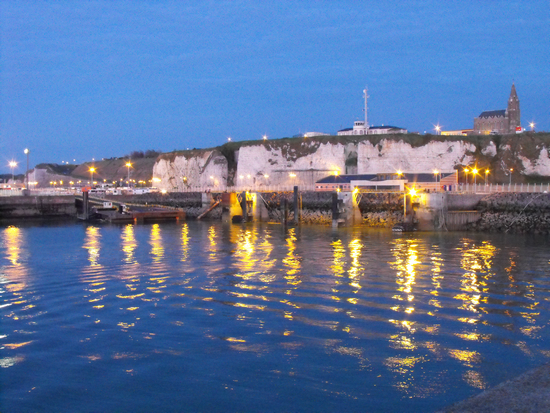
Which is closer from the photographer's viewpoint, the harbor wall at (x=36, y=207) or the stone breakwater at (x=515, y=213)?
the stone breakwater at (x=515, y=213)

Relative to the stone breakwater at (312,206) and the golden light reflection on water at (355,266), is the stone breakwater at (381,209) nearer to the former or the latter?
the stone breakwater at (312,206)

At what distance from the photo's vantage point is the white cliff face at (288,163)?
78000mm

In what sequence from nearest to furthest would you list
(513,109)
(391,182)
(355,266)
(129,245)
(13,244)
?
(355,266), (129,245), (13,244), (391,182), (513,109)

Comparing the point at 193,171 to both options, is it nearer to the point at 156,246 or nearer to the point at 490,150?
the point at 490,150

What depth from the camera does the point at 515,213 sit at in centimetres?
4134

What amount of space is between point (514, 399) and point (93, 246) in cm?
2862

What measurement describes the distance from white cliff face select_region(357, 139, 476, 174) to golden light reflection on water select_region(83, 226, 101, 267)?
44922mm

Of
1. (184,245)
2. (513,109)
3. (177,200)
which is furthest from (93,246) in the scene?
(513,109)

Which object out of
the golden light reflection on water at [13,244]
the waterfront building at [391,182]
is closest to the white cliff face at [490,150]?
the waterfront building at [391,182]

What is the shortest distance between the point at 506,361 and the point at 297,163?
70.1 metres

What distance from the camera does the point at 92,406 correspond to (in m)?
9.40

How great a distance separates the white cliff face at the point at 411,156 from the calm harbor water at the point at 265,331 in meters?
50.7

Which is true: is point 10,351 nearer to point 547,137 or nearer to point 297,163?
point 297,163

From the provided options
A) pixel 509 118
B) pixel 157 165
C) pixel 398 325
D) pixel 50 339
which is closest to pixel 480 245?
pixel 398 325
